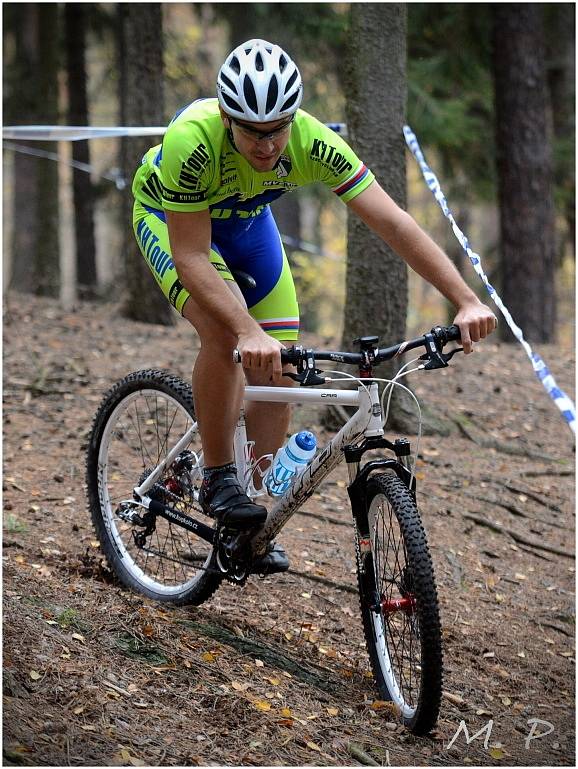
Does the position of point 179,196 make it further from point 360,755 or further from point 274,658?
point 360,755

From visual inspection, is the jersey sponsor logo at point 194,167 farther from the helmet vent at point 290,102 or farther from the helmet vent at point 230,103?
the helmet vent at point 290,102

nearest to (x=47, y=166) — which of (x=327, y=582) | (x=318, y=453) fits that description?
(x=327, y=582)

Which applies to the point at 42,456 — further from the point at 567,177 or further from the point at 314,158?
the point at 567,177

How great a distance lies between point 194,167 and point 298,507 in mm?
1386

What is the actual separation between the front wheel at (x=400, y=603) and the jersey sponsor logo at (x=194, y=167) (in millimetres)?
A: 1292

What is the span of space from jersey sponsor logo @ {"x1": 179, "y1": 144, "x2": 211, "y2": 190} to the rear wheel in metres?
1.15

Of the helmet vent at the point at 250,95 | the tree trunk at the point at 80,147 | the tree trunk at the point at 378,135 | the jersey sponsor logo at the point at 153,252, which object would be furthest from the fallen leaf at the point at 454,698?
the tree trunk at the point at 80,147

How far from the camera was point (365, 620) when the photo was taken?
3703 mm

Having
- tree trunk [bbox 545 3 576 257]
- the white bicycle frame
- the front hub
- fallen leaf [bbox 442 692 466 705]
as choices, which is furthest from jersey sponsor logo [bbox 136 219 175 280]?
tree trunk [bbox 545 3 576 257]

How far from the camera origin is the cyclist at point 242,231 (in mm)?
3367

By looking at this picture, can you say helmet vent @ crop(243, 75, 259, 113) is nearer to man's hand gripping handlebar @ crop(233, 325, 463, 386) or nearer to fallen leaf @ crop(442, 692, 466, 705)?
man's hand gripping handlebar @ crop(233, 325, 463, 386)

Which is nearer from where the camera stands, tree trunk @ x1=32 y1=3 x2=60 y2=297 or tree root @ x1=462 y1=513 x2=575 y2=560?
tree root @ x1=462 y1=513 x2=575 y2=560

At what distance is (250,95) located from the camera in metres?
3.33

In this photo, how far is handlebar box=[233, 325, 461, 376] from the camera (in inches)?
126
